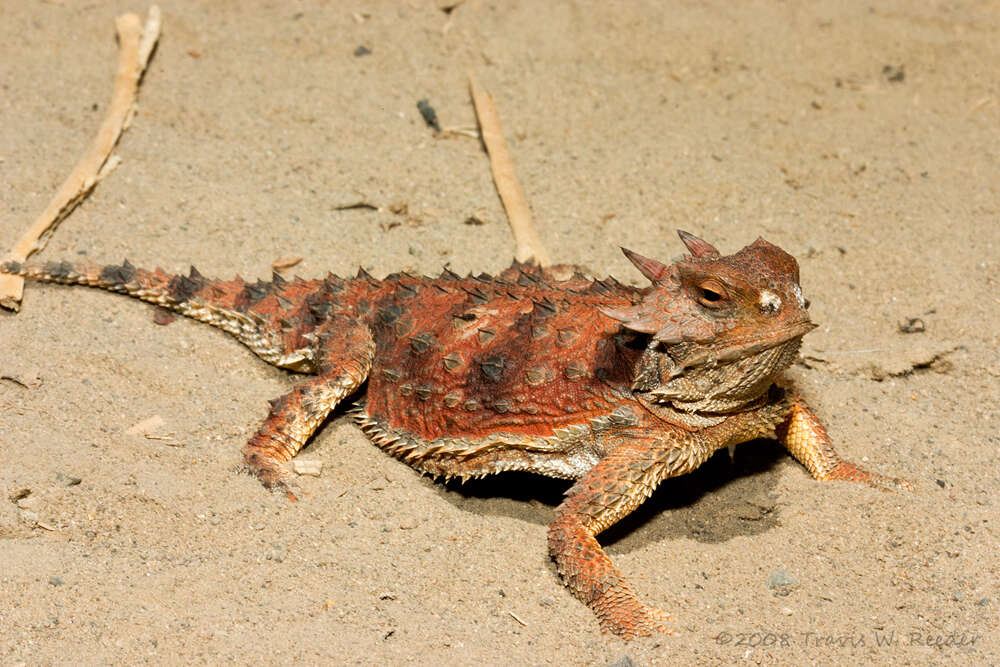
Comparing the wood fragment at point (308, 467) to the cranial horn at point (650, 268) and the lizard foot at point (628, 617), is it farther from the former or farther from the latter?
the cranial horn at point (650, 268)

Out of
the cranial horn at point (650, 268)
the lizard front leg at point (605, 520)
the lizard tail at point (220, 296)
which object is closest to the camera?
the lizard front leg at point (605, 520)

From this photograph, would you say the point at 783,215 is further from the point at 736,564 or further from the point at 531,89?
the point at 736,564

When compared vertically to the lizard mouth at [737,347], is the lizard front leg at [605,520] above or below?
below

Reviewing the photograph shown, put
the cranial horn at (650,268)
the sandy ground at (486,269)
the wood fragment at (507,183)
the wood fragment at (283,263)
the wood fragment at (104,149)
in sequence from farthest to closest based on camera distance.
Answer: the wood fragment at (507,183) < the wood fragment at (283,263) < the wood fragment at (104,149) < the cranial horn at (650,268) < the sandy ground at (486,269)

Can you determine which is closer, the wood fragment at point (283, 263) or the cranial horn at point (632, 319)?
the cranial horn at point (632, 319)

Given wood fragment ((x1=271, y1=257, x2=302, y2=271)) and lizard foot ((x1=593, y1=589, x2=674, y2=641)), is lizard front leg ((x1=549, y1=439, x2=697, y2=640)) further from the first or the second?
wood fragment ((x1=271, y1=257, x2=302, y2=271))

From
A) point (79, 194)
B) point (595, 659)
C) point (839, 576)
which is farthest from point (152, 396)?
point (839, 576)

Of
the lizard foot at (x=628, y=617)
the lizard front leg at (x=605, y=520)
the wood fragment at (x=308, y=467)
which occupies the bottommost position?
the wood fragment at (x=308, y=467)

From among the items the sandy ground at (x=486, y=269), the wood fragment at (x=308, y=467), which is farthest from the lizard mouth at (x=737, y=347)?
the wood fragment at (x=308, y=467)
